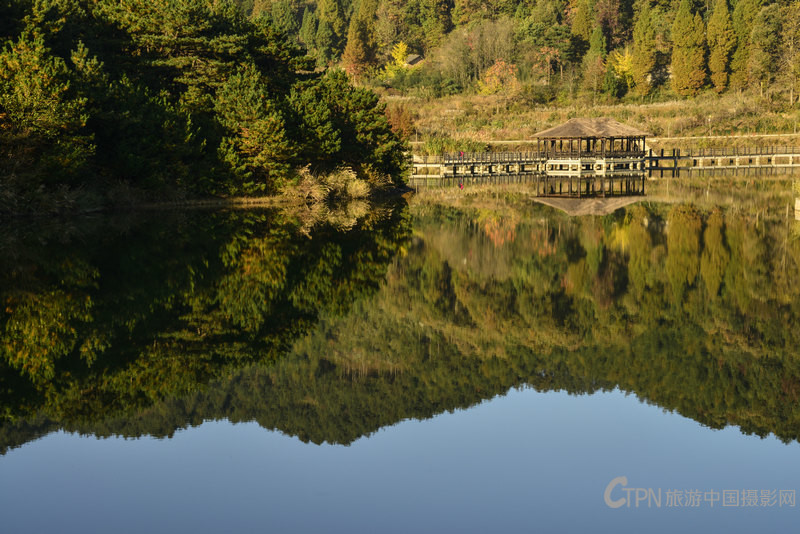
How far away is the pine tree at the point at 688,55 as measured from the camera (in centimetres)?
9256

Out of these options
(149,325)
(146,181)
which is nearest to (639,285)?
(149,325)

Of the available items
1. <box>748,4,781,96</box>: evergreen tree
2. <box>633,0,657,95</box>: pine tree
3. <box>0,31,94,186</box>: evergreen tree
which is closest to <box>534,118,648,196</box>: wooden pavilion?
<box>748,4,781,96</box>: evergreen tree

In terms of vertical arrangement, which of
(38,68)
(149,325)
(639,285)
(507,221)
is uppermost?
(38,68)

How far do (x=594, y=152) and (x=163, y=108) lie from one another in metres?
36.4

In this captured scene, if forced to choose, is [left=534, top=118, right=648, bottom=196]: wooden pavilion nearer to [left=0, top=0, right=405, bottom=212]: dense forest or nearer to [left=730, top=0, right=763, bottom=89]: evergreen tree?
[left=0, top=0, right=405, bottom=212]: dense forest

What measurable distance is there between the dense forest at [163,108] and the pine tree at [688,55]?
Answer: 58021 mm

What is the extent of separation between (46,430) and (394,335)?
16.4 feet

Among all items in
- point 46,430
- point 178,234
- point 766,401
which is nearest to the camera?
point 46,430

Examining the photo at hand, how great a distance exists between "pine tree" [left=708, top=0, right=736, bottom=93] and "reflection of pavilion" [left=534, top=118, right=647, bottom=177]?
101ft

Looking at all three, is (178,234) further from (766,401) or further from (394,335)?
(766,401)

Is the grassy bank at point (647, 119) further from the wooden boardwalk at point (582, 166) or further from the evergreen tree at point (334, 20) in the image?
the evergreen tree at point (334, 20)

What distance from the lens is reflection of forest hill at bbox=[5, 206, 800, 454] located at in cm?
848

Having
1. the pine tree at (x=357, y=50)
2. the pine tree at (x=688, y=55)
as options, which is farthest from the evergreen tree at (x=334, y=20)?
the pine tree at (x=688, y=55)

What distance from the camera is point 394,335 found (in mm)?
11641
